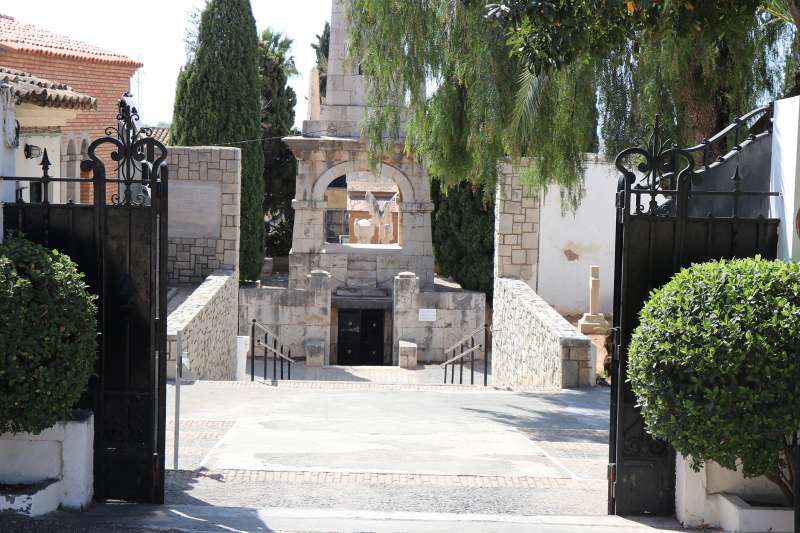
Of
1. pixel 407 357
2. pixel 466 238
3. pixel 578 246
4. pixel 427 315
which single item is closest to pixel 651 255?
pixel 578 246

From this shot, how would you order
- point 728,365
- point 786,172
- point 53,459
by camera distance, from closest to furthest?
point 728,365
point 53,459
point 786,172

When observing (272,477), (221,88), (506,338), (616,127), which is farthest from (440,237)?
(272,477)

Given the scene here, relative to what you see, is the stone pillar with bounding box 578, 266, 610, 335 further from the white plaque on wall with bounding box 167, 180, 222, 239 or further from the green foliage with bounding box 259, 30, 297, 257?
the green foliage with bounding box 259, 30, 297, 257

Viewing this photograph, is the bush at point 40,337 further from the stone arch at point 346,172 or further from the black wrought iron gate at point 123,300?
the stone arch at point 346,172

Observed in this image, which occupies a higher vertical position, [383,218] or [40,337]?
[383,218]

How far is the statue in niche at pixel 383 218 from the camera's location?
119 feet

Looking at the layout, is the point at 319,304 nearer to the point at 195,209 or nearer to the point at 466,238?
the point at 195,209

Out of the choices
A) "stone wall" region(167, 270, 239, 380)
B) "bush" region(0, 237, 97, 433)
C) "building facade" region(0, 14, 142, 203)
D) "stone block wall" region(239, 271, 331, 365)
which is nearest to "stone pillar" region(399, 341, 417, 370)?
"stone block wall" region(239, 271, 331, 365)

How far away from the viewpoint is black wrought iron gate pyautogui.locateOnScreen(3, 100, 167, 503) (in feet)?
22.0

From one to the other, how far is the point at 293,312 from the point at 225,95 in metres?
7.51

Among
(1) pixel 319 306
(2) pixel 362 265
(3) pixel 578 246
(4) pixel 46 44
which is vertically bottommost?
(1) pixel 319 306

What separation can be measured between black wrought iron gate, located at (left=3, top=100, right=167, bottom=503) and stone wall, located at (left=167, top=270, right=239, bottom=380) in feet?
17.0

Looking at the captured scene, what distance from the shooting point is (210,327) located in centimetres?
1667

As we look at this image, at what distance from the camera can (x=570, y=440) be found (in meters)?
10.3
